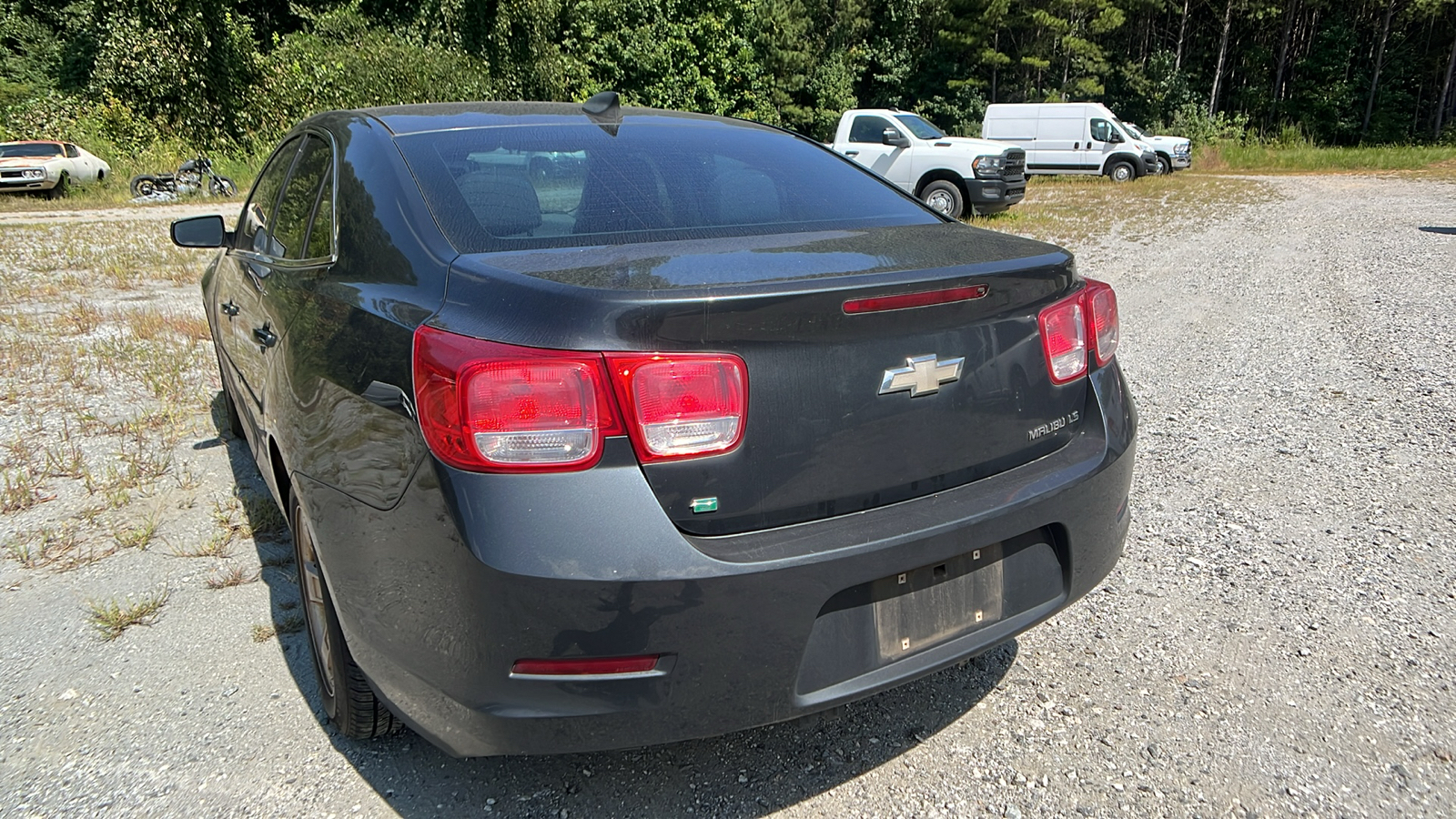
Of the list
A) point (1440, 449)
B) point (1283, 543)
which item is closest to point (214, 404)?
point (1283, 543)

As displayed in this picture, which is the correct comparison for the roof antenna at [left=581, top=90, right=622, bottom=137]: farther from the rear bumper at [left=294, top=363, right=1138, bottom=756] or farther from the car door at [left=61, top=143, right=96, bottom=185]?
the car door at [left=61, top=143, right=96, bottom=185]

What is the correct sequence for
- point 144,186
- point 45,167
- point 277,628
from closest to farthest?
point 277,628 → point 144,186 → point 45,167

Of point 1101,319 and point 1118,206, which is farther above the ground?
point 1101,319

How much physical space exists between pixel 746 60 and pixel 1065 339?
28614mm

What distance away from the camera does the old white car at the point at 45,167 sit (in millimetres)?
20766

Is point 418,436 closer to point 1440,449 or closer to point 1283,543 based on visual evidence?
point 1283,543

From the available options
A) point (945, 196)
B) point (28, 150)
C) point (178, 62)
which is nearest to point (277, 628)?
point (945, 196)

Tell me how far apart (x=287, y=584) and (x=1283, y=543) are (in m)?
3.48

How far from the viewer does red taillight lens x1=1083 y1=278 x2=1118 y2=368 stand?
2.27 meters

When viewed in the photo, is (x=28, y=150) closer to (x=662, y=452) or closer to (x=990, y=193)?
(x=990, y=193)

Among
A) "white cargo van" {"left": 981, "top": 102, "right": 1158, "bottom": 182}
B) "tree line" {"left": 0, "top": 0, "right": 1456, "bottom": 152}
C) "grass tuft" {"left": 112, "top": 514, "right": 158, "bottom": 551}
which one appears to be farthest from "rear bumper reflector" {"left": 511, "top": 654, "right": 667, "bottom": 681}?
"white cargo van" {"left": 981, "top": 102, "right": 1158, "bottom": 182}

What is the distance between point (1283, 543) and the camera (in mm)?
3334

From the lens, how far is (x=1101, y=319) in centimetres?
233

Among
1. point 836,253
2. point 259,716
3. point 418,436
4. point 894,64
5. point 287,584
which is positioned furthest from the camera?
point 894,64
